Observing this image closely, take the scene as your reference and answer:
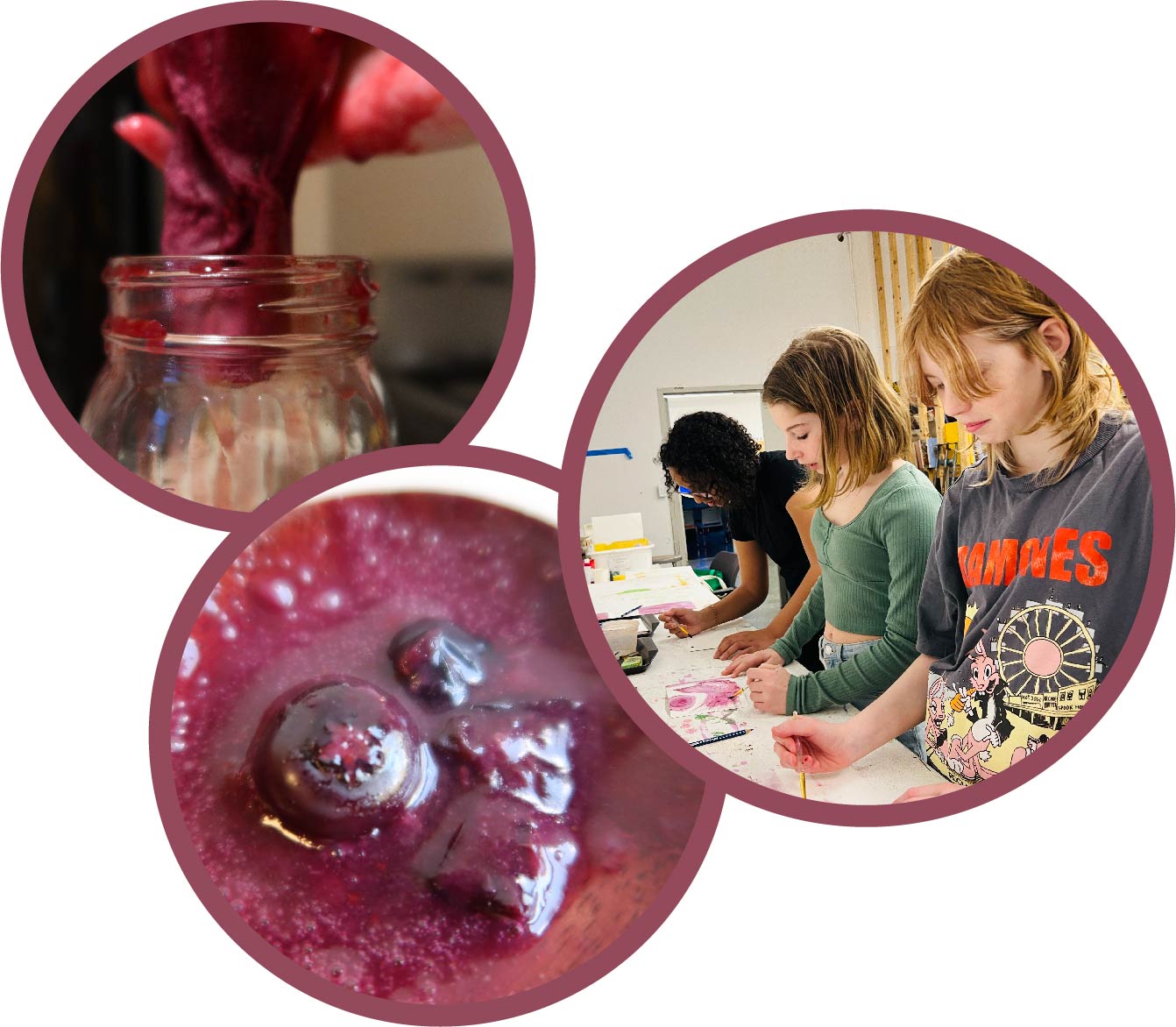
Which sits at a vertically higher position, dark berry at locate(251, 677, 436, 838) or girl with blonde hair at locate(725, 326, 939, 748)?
girl with blonde hair at locate(725, 326, 939, 748)

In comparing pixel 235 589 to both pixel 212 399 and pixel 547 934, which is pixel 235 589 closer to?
pixel 212 399

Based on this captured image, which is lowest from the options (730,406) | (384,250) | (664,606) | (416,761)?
(416,761)

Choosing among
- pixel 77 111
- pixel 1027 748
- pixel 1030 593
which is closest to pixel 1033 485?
pixel 1030 593

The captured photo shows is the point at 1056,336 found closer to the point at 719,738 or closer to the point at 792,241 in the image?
the point at 792,241

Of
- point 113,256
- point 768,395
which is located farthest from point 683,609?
point 113,256

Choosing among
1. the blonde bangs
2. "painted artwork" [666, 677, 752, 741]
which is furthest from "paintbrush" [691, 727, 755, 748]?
the blonde bangs

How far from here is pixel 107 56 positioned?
0.60 metres

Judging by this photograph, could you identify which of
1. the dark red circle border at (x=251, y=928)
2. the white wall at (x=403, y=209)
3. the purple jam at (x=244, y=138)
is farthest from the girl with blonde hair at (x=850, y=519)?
the purple jam at (x=244, y=138)

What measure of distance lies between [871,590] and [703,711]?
0.44 ft

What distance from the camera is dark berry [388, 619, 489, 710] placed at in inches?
24.9

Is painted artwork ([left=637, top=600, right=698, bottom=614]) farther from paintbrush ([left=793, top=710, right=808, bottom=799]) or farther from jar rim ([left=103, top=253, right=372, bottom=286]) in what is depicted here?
jar rim ([left=103, top=253, right=372, bottom=286])

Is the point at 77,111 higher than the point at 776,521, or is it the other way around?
the point at 77,111

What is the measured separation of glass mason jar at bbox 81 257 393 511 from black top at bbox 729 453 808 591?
0.91 feet

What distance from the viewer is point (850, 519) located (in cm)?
60
